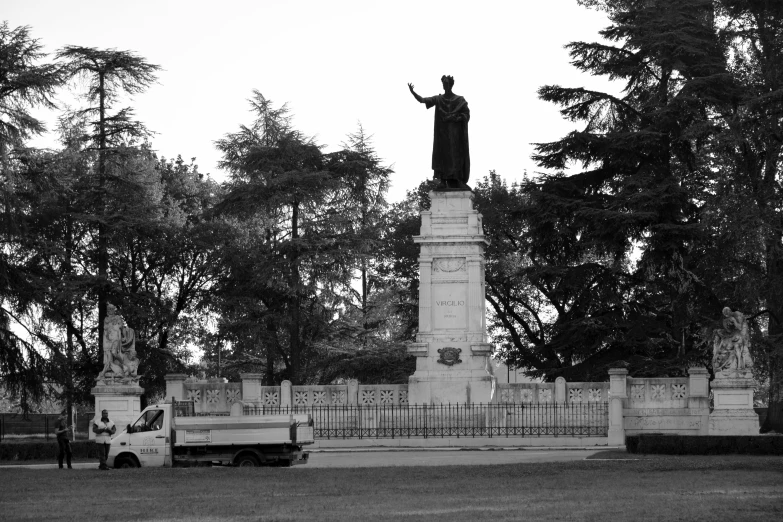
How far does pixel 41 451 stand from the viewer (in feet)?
111

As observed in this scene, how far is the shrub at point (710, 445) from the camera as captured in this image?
3081 centimetres

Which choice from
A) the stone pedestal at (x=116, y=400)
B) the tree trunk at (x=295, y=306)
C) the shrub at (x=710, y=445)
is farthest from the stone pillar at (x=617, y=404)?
the tree trunk at (x=295, y=306)

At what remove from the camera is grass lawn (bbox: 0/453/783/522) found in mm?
18547

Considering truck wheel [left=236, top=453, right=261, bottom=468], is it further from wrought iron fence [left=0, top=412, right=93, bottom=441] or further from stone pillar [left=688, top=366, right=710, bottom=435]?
wrought iron fence [left=0, top=412, right=93, bottom=441]

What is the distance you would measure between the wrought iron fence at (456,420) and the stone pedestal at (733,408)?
10.3 ft

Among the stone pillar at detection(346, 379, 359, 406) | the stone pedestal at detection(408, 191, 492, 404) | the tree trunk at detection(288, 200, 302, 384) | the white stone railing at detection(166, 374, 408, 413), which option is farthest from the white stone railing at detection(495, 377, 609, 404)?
the tree trunk at detection(288, 200, 302, 384)

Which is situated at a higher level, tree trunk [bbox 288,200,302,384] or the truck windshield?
tree trunk [bbox 288,200,302,384]

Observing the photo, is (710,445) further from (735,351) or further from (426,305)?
(426,305)

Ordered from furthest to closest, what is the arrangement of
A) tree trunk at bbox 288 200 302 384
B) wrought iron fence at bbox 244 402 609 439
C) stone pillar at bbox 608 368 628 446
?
tree trunk at bbox 288 200 302 384 → wrought iron fence at bbox 244 402 609 439 → stone pillar at bbox 608 368 628 446

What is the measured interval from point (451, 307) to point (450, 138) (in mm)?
5746

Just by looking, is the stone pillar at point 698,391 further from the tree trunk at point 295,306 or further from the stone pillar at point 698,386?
the tree trunk at point 295,306

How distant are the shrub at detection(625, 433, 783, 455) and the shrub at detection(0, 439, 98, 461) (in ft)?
44.5

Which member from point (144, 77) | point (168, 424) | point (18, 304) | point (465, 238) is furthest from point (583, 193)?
point (168, 424)

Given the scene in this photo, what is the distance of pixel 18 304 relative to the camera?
43.2m
